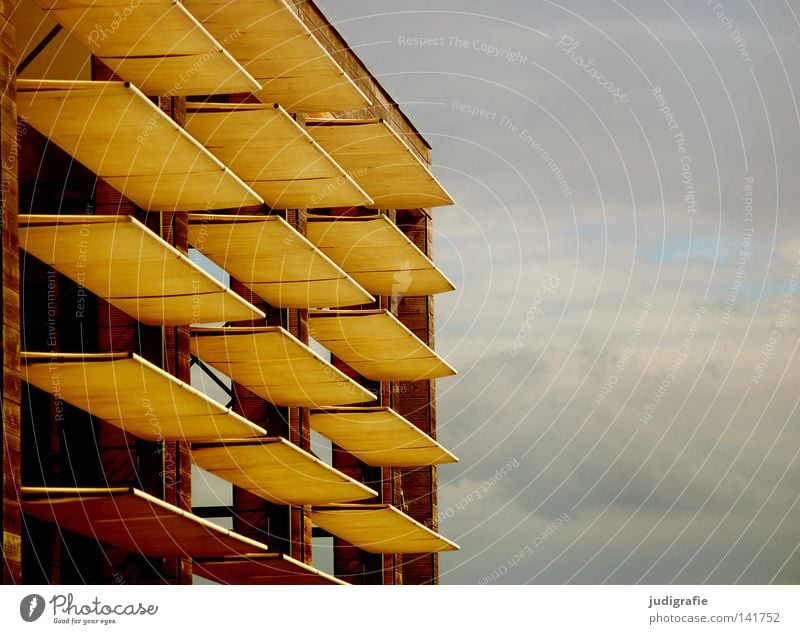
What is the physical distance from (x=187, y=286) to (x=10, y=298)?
37.4 feet

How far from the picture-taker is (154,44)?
46719 millimetres

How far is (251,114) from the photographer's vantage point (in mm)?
55312

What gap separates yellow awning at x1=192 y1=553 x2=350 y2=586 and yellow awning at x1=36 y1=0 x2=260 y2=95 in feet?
43.1

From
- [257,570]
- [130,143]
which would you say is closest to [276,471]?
[257,570]

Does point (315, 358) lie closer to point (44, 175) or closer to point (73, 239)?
point (44, 175)

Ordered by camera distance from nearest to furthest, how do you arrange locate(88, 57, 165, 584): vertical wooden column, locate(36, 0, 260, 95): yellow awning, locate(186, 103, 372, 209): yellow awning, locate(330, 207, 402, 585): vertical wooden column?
locate(36, 0, 260, 95): yellow awning → locate(88, 57, 165, 584): vertical wooden column → locate(186, 103, 372, 209): yellow awning → locate(330, 207, 402, 585): vertical wooden column

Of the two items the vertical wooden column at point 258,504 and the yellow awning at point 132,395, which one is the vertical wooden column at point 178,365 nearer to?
the yellow awning at point 132,395

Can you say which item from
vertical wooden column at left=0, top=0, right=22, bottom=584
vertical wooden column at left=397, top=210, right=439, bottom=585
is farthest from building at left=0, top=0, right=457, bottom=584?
vertical wooden column at left=397, top=210, right=439, bottom=585

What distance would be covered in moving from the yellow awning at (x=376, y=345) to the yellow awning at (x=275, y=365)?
510 cm

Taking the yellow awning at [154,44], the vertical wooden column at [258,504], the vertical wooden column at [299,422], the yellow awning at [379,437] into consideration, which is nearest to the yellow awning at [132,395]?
the yellow awning at [154,44]

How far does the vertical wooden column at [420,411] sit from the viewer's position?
7738 cm

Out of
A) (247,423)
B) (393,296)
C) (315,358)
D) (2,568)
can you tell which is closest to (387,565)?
(393,296)

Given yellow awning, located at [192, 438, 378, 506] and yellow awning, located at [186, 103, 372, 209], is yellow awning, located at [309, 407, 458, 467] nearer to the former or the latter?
yellow awning, located at [192, 438, 378, 506]

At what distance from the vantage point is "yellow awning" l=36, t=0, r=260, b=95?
44375 millimetres
